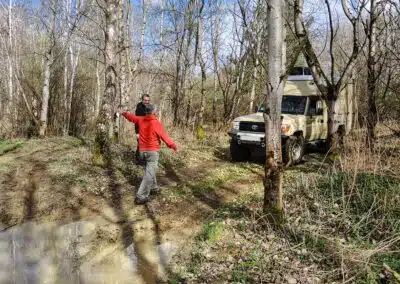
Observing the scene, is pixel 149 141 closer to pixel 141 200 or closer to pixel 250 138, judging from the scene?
pixel 141 200

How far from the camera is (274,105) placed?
14.7 feet

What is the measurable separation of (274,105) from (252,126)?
4850 millimetres

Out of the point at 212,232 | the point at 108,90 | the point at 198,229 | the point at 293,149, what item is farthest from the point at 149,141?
the point at 293,149

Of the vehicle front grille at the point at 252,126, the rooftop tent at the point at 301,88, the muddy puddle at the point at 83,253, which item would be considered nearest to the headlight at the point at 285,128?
the vehicle front grille at the point at 252,126

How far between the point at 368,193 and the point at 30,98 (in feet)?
53.2

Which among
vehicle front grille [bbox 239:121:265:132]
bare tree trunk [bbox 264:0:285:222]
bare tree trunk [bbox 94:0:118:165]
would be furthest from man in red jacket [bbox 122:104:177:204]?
vehicle front grille [bbox 239:121:265:132]

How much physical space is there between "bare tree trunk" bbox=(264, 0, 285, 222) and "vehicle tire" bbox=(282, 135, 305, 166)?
4.21 metres

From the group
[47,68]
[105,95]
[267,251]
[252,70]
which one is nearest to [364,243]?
[267,251]

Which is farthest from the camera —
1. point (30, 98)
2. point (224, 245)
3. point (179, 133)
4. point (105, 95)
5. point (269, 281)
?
point (30, 98)

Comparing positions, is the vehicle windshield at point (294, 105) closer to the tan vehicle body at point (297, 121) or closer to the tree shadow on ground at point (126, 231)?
the tan vehicle body at point (297, 121)

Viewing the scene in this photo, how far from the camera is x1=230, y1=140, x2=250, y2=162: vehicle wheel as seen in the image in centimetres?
991

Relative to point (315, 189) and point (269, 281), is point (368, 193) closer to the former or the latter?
point (315, 189)

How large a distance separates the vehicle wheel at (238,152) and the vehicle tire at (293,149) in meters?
1.45

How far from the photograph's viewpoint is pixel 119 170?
26.8 feet
